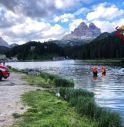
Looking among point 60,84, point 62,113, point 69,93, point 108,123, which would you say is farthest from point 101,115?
point 60,84

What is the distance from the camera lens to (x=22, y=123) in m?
15.0

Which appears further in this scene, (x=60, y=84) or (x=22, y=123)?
(x=60, y=84)

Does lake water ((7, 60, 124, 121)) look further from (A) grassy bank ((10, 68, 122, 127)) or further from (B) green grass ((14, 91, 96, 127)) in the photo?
(B) green grass ((14, 91, 96, 127))

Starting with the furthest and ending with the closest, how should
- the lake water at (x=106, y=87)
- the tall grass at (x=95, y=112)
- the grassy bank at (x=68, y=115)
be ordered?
the lake water at (x=106, y=87), the grassy bank at (x=68, y=115), the tall grass at (x=95, y=112)

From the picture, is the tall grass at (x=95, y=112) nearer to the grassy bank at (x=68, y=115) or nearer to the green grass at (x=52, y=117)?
the grassy bank at (x=68, y=115)

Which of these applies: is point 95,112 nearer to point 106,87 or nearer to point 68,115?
point 68,115

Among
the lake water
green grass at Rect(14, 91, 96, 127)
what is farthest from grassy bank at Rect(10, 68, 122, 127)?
the lake water

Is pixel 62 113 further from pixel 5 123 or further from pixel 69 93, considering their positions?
pixel 69 93

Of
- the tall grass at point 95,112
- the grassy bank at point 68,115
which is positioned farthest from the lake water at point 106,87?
the grassy bank at point 68,115

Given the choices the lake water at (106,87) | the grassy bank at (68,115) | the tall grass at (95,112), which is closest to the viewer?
the tall grass at (95,112)

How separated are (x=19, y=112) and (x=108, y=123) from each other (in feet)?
16.3

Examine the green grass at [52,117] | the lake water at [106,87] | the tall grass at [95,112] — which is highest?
the tall grass at [95,112]

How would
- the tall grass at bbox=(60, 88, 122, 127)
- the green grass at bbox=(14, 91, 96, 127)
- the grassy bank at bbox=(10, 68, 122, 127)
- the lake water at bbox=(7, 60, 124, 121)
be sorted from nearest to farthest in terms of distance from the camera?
1. the tall grass at bbox=(60, 88, 122, 127)
2. the grassy bank at bbox=(10, 68, 122, 127)
3. the green grass at bbox=(14, 91, 96, 127)
4. the lake water at bbox=(7, 60, 124, 121)

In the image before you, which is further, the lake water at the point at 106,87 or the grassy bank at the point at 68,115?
the lake water at the point at 106,87
